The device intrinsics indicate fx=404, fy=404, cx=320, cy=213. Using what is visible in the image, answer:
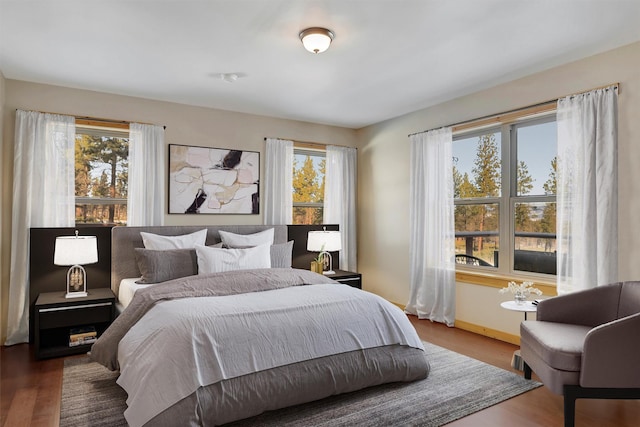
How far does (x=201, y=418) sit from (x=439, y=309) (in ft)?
10.6

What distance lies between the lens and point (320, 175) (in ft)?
19.1

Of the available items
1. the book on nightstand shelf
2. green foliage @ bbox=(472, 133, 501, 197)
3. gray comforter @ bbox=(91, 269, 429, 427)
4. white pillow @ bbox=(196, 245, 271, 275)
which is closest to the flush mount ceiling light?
gray comforter @ bbox=(91, 269, 429, 427)

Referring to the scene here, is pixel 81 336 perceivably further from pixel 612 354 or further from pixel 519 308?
pixel 612 354

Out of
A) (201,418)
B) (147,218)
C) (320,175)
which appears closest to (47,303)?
(147,218)

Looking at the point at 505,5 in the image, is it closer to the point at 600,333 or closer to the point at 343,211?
the point at 600,333

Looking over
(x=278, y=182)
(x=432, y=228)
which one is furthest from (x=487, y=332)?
(x=278, y=182)

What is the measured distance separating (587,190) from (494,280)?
1300 mm

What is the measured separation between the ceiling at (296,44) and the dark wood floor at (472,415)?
259 centimetres

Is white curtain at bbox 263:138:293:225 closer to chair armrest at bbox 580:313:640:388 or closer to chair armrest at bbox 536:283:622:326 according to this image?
chair armrest at bbox 536:283:622:326

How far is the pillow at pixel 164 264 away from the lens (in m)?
3.85

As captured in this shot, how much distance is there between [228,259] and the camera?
13.0ft

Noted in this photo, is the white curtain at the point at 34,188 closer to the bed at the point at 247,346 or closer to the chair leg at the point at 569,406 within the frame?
the bed at the point at 247,346

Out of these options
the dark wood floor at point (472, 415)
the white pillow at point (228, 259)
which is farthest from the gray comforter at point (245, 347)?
the white pillow at point (228, 259)

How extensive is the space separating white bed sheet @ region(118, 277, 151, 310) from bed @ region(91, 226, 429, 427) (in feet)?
2.29
